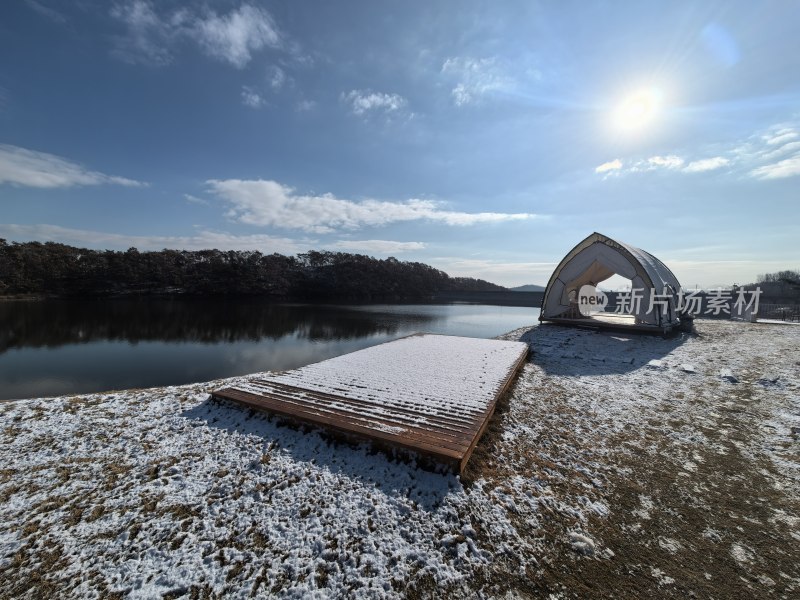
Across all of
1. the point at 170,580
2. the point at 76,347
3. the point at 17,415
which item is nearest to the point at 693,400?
the point at 170,580

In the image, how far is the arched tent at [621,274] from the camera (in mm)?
11805

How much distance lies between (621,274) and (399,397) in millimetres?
12190

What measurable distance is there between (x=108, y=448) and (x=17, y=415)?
6.78 ft

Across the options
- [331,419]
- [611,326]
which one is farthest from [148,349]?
[611,326]

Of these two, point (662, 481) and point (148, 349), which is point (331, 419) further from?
point (148, 349)

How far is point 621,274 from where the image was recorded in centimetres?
1262

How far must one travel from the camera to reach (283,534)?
100.0 inches

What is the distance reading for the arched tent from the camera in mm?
11805

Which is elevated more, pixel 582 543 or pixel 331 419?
pixel 331 419

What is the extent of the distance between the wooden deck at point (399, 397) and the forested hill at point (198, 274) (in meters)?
41.8

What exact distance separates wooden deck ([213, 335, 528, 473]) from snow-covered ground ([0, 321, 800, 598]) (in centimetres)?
24

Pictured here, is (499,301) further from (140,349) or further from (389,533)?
(389,533)

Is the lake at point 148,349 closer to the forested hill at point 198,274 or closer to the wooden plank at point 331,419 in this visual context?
the wooden plank at point 331,419

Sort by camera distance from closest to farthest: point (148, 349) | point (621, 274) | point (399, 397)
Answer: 1. point (399, 397)
2. point (148, 349)
3. point (621, 274)
